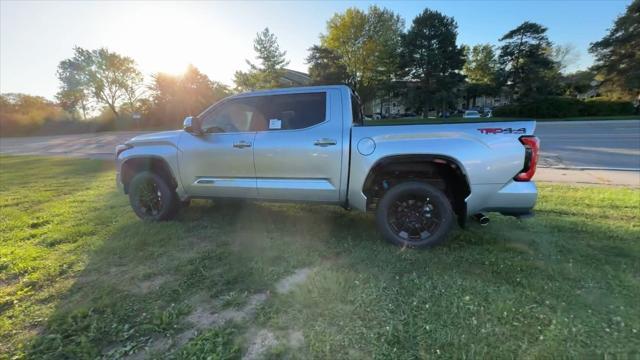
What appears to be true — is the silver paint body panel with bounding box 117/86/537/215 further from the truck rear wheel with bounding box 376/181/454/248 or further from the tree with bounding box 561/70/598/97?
the tree with bounding box 561/70/598/97

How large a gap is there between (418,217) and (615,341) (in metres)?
1.82

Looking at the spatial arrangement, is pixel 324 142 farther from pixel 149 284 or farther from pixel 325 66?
pixel 325 66

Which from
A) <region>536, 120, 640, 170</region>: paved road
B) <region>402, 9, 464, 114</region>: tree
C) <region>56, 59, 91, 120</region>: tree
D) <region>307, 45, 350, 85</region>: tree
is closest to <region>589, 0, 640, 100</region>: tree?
<region>402, 9, 464, 114</region>: tree

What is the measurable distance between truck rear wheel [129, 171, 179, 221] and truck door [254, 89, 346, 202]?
151 centimetres

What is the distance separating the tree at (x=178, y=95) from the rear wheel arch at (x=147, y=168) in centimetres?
4040

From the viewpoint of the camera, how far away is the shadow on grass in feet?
7.16

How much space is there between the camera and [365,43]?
3791 cm

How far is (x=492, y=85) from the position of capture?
44.2m

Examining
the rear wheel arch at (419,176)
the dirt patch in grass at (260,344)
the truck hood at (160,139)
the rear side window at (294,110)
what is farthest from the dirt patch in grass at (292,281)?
the truck hood at (160,139)

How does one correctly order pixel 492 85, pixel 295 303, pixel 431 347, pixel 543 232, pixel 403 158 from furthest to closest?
1. pixel 492 85
2. pixel 543 232
3. pixel 403 158
4. pixel 295 303
5. pixel 431 347

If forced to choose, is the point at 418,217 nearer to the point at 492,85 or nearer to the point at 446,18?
the point at 446,18

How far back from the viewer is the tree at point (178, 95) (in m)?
42.3

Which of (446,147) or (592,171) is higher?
(446,147)

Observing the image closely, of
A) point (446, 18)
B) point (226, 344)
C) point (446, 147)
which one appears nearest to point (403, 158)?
A: point (446, 147)
